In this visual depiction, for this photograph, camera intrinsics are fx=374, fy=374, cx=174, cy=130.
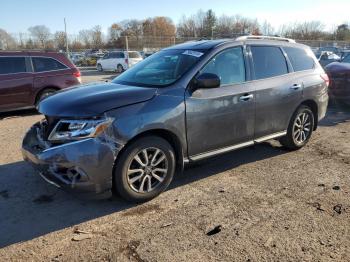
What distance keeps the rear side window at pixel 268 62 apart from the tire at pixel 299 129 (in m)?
0.80

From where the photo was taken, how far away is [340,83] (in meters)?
9.98

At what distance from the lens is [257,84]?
5277 millimetres

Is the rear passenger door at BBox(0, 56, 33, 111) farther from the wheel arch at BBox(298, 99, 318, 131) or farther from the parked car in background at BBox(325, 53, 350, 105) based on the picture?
the parked car in background at BBox(325, 53, 350, 105)

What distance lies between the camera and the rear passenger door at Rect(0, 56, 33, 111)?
9385mm

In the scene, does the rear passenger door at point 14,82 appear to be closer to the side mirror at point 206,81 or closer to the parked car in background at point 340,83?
the side mirror at point 206,81

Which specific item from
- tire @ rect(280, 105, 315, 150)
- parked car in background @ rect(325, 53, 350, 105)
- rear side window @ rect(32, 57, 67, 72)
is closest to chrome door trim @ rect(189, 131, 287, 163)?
tire @ rect(280, 105, 315, 150)

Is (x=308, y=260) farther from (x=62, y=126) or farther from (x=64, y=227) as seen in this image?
(x=62, y=126)

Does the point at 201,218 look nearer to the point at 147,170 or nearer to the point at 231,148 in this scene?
the point at 147,170

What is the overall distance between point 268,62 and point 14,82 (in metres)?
6.71

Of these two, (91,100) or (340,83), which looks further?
(340,83)

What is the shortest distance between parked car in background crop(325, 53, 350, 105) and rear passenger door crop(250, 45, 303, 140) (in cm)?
461

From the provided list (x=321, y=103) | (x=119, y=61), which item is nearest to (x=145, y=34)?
(x=119, y=61)

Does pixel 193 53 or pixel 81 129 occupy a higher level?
pixel 193 53

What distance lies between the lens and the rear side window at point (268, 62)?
17.7ft
